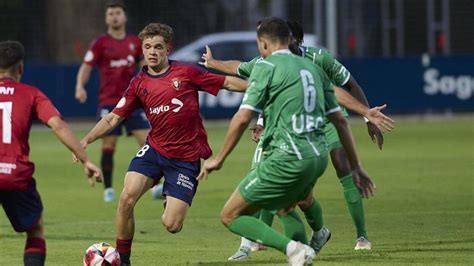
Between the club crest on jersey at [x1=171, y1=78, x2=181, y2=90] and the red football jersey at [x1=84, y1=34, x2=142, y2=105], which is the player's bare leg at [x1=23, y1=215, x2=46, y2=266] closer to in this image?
the club crest on jersey at [x1=171, y1=78, x2=181, y2=90]

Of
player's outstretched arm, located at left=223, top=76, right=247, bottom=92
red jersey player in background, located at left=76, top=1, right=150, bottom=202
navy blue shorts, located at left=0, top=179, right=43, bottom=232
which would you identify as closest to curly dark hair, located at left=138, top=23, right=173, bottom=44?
player's outstretched arm, located at left=223, top=76, right=247, bottom=92

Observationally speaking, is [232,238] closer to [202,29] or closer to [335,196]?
[335,196]

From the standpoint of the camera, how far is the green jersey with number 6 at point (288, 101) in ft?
28.9

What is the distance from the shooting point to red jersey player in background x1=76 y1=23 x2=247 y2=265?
10398 mm

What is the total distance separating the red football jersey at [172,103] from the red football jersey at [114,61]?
620 centimetres

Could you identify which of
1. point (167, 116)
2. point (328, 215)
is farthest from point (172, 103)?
point (328, 215)

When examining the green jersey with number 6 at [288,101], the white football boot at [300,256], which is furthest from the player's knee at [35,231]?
the white football boot at [300,256]

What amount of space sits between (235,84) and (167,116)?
65 cm

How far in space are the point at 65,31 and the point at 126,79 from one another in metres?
18.5

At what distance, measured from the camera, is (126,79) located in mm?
16969

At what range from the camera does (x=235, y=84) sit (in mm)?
10312

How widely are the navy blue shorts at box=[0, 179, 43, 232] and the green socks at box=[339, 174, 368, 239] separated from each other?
11.6ft

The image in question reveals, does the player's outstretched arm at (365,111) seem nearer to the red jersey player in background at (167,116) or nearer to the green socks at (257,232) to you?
the red jersey player in background at (167,116)

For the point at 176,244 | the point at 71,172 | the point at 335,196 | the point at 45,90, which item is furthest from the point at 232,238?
the point at 45,90
